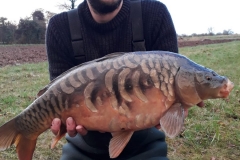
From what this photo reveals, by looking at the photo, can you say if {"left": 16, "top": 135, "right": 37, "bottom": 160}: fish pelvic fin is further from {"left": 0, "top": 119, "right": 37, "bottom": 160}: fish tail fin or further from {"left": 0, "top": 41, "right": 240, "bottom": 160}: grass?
{"left": 0, "top": 41, "right": 240, "bottom": 160}: grass

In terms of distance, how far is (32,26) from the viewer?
37.3m

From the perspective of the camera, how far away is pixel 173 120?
2.14m

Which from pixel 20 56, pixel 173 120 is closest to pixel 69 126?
pixel 173 120

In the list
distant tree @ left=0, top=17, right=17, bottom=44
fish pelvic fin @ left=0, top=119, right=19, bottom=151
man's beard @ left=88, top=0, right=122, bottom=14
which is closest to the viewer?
fish pelvic fin @ left=0, top=119, right=19, bottom=151

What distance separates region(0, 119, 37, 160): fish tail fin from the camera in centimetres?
247

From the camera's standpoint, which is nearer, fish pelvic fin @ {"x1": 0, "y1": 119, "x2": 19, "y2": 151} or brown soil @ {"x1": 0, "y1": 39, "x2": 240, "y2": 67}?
fish pelvic fin @ {"x1": 0, "y1": 119, "x2": 19, "y2": 151}

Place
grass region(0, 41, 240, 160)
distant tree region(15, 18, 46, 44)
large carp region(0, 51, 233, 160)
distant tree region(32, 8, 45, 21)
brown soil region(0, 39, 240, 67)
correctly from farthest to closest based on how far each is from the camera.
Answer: distant tree region(32, 8, 45, 21), distant tree region(15, 18, 46, 44), brown soil region(0, 39, 240, 67), grass region(0, 41, 240, 160), large carp region(0, 51, 233, 160)

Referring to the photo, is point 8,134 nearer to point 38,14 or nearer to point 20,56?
point 20,56

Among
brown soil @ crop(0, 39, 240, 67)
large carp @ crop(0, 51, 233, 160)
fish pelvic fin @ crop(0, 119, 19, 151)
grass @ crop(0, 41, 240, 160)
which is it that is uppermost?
large carp @ crop(0, 51, 233, 160)

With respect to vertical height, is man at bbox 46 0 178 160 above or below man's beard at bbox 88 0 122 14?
below

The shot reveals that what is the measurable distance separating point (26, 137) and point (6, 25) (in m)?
37.3

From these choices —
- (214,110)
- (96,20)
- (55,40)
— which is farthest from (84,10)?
(214,110)

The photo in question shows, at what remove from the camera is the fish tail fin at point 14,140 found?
97.3 inches

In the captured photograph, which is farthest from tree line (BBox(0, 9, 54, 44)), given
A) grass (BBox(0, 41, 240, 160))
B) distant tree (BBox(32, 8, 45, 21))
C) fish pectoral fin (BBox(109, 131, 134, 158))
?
fish pectoral fin (BBox(109, 131, 134, 158))
